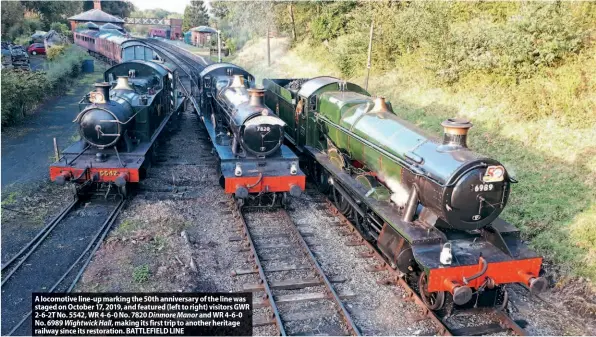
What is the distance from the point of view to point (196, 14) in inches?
3565

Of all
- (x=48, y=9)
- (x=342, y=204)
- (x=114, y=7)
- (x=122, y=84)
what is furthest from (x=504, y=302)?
(x=114, y=7)

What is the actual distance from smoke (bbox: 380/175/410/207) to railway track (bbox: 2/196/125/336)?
18.7 feet

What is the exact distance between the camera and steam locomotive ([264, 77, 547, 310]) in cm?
637

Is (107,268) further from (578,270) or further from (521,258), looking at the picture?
(578,270)

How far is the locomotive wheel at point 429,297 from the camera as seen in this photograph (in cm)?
674

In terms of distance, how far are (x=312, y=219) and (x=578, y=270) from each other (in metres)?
5.45

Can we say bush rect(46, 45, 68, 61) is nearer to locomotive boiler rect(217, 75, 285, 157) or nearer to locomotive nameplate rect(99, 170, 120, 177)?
locomotive nameplate rect(99, 170, 120, 177)

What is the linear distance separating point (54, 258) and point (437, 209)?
7.00 meters

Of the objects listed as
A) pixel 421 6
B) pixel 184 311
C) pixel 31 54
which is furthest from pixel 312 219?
pixel 31 54

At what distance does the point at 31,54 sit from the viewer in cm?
3788

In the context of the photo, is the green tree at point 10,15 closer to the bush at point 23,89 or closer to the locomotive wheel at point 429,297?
the bush at point 23,89

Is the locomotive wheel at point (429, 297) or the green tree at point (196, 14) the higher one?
the green tree at point (196, 14)

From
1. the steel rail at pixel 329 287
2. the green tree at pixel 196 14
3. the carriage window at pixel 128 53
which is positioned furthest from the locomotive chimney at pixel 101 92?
the green tree at pixel 196 14
